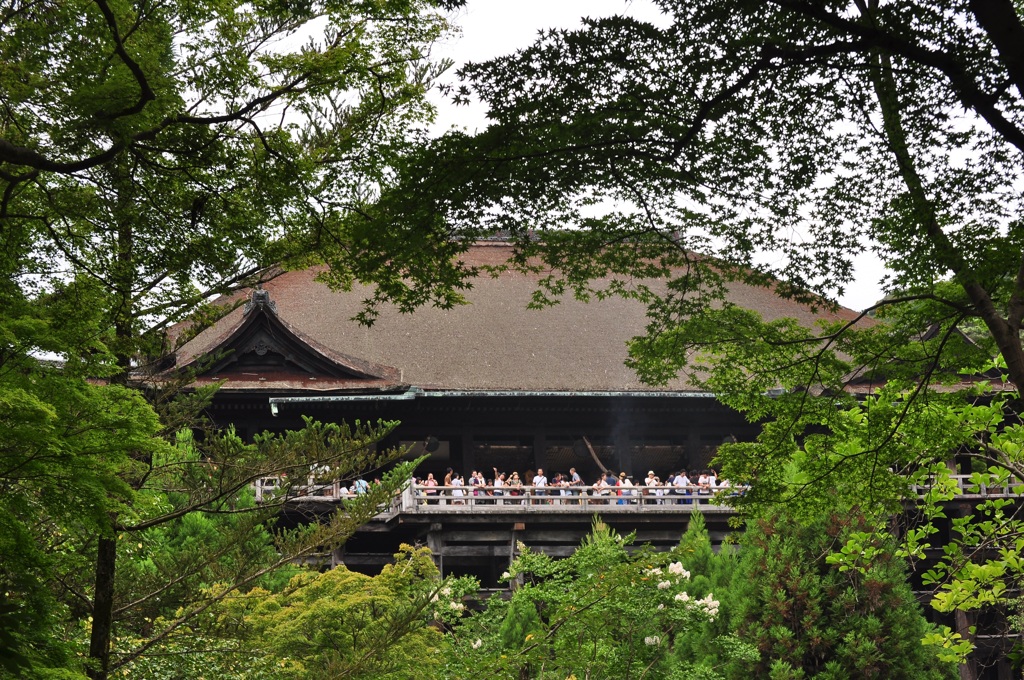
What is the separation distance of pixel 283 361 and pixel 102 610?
44.6ft

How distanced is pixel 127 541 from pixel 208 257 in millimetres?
3444

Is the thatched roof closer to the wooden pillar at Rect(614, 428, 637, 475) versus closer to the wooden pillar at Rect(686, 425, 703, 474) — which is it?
the wooden pillar at Rect(614, 428, 637, 475)

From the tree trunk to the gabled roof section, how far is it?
41.2 ft

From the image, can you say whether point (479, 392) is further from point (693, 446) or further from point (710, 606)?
point (710, 606)

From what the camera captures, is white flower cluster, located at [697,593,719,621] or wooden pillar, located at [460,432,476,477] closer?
white flower cluster, located at [697,593,719,621]

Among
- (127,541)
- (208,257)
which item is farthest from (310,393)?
(208,257)

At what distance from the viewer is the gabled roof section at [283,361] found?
71.1ft

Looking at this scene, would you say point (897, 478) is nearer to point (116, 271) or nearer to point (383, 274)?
point (383, 274)

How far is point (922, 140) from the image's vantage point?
21.5 feet

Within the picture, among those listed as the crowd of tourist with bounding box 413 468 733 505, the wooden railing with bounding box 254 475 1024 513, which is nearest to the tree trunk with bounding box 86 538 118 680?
the wooden railing with bounding box 254 475 1024 513

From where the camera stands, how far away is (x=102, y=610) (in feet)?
28.7

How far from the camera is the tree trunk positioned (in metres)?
8.51

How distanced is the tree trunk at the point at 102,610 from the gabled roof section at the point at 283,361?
41.2 feet

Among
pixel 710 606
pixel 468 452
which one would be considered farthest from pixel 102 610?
pixel 468 452
